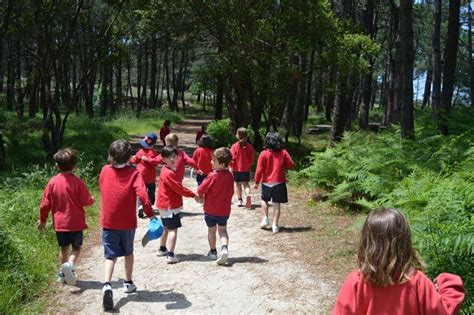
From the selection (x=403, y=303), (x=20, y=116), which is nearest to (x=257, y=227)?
(x=403, y=303)

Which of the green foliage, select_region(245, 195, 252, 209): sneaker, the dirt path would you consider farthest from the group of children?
the green foliage

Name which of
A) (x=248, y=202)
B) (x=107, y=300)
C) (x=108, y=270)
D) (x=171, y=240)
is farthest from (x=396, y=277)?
(x=248, y=202)

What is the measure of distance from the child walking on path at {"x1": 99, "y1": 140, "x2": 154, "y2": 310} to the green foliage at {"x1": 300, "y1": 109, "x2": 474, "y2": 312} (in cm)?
315

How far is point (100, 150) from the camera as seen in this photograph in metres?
18.6

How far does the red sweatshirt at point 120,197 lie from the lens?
18.3 ft

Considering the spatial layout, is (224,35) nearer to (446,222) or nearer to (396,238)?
(446,222)

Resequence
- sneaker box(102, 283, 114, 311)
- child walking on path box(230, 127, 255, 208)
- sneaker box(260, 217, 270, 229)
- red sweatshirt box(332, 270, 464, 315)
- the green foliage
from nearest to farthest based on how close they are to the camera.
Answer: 1. red sweatshirt box(332, 270, 464, 315)
2. the green foliage
3. sneaker box(102, 283, 114, 311)
4. sneaker box(260, 217, 270, 229)
5. child walking on path box(230, 127, 255, 208)

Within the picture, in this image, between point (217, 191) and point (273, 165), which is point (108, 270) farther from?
point (273, 165)

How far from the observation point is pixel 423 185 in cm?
Answer: 707

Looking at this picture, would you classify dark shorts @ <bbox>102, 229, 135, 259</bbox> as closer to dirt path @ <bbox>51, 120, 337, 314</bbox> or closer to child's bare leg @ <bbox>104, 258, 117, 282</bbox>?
child's bare leg @ <bbox>104, 258, 117, 282</bbox>

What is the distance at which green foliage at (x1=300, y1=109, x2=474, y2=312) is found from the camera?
5023 millimetres

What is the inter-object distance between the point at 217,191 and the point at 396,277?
430 centimetres

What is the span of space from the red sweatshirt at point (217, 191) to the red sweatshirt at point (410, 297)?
4.10 meters

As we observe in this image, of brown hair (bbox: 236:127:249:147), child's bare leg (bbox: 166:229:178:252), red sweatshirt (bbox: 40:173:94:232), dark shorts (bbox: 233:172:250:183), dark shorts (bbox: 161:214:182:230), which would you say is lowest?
child's bare leg (bbox: 166:229:178:252)
